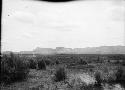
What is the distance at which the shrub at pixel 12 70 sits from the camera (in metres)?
7.28

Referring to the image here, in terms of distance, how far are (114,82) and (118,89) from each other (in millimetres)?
1169

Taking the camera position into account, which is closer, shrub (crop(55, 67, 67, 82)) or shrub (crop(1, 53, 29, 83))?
shrub (crop(1, 53, 29, 83))

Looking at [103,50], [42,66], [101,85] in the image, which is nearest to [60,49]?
[103,50]

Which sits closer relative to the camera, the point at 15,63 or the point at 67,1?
the point at 67,1

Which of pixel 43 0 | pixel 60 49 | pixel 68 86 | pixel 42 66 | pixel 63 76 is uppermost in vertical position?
pixel 43 0

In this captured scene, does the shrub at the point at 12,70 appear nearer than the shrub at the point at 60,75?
Yes

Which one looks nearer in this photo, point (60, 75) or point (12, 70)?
point (12, 70)

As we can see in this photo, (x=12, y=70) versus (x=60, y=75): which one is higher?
(x=12, y=70)

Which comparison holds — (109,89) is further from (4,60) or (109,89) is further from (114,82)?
(4,60)

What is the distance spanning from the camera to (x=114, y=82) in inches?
304

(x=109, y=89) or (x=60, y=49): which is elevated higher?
(x=109, y=89)

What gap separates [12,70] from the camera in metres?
7.48

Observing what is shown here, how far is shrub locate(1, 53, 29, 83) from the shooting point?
7.28 m

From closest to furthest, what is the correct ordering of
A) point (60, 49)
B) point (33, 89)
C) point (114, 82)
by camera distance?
point (33, 89) < point (114, 82) < point (60, 49)
